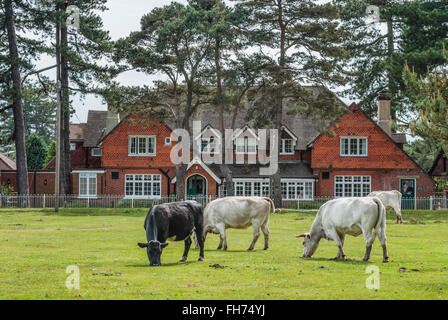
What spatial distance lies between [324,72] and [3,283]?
3960 cm

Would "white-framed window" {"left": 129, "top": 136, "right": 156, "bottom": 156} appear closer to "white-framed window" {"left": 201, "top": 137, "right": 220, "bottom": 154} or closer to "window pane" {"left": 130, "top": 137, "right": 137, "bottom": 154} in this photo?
"window pane" {"left": 130, "top": 137, "right": 137, "bottom": 154}

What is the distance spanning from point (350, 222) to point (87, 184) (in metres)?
45.4

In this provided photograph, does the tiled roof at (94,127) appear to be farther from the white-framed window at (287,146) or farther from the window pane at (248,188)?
the white-framed window at (287,146)

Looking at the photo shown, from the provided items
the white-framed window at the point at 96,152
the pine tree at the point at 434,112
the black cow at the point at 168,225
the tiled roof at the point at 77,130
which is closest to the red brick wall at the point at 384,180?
the white-framed window at the point at 96,152

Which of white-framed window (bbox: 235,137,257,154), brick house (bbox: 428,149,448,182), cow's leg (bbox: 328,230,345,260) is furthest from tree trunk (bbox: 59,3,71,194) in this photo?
brick house (bbox: 428,149,448,182)

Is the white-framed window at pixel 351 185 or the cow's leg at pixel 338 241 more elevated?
the white-framed window at pixel 351 185

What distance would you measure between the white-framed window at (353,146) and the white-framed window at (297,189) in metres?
4.14

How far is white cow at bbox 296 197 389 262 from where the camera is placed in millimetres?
17266

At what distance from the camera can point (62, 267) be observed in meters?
16.1

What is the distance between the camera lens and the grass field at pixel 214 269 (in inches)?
478

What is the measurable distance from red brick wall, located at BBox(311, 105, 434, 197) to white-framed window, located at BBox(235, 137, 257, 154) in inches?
228

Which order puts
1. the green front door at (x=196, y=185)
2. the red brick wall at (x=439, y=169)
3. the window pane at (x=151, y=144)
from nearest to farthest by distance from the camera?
1. the green front door at (x=196, y=185)
2. the window pane at (x=151, y=144)
3. the red brick wall at (x=439, y=169)
